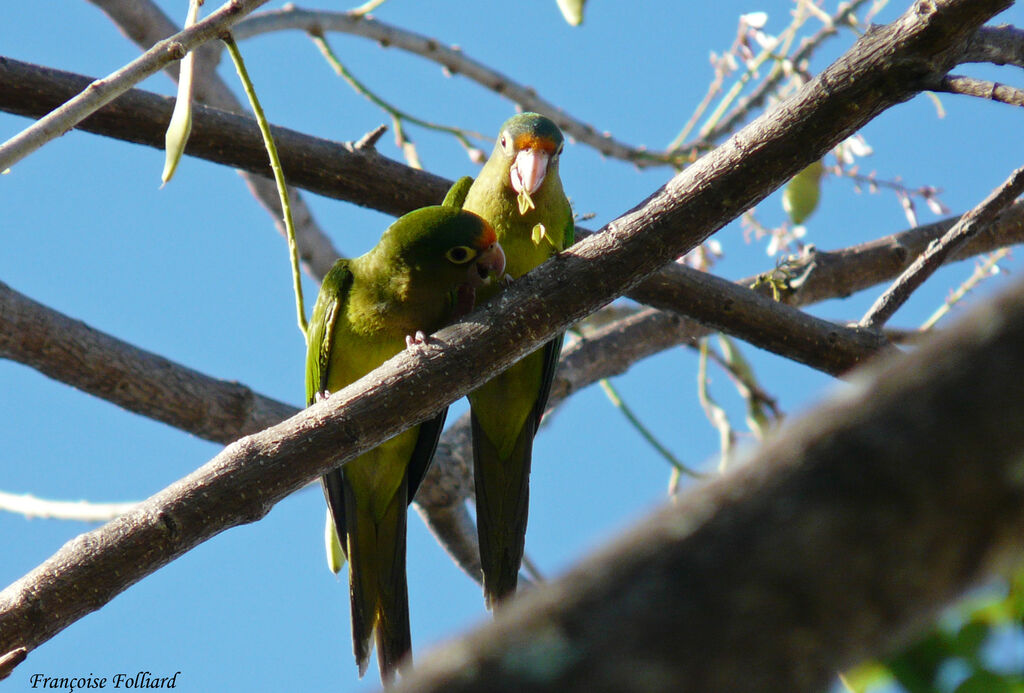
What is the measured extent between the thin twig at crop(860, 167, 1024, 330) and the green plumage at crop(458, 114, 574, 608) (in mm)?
1223

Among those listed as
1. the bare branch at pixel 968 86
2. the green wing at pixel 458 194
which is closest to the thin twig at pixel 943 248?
the bare branch at pixel 968 86

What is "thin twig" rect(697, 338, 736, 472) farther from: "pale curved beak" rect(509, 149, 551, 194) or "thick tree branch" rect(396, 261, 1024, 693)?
"thick tree branch" rect(396, 261, 1024, 693)

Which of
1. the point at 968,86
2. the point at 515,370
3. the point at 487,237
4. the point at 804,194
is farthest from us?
the point at 804,194

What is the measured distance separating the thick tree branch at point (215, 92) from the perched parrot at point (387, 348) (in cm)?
137

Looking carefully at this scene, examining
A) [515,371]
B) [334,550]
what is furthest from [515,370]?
[334,550]

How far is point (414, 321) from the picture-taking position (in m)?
3.67

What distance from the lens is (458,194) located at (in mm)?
4164

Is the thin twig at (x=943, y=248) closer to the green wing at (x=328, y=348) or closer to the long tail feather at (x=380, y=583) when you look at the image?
the long tail feather at (x=380, y=583)

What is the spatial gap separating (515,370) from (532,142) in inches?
35.8

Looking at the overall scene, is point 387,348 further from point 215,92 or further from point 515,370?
point 215,92

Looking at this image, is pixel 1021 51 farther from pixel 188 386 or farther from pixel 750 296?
pixel 188 386

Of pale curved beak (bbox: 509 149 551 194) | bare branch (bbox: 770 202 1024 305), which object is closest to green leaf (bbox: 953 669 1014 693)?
pale curved beak (bbox: 509 149 551 194)

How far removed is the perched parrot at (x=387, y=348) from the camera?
3.57 m

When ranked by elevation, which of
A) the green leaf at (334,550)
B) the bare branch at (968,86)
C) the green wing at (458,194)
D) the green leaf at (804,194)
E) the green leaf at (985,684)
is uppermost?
the green wing at (458,194)
